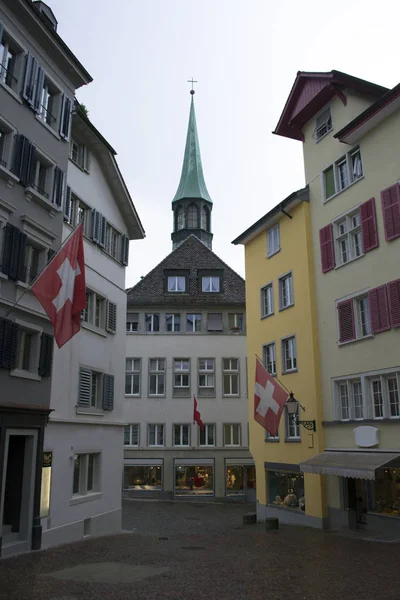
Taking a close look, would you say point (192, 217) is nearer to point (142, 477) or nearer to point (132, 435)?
point (132, 435)

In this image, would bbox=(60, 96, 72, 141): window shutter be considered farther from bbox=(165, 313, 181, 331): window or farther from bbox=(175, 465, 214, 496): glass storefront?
bbox=(175, 465, 214, 496): glass storefront

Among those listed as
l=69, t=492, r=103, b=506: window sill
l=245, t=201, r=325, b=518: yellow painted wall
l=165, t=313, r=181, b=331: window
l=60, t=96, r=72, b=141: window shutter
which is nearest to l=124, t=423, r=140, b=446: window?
l=165, t=313, r=181, b=331: window

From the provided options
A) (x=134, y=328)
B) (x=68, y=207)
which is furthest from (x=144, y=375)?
(x=68, y=207)

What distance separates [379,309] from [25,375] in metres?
12.2

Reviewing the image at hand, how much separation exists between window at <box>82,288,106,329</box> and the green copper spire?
1649 inches

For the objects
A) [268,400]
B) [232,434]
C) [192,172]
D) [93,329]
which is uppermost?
[192,172]

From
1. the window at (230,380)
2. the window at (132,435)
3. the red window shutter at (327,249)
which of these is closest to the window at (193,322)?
the window at (230,380)

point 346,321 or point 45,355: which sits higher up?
point 346,321

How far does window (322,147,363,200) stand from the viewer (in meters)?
22.9

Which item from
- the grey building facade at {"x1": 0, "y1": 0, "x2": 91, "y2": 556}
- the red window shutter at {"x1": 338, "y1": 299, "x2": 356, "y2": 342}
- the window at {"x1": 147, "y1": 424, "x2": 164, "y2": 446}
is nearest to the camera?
the grey building facade at {"x1": 0, "y1": 0, "x2": 91, "y2": 556}

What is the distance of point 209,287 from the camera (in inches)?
1813

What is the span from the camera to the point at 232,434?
1698 inches

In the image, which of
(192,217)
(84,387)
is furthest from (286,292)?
(192,217)

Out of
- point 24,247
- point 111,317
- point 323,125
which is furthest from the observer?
point 323,125
